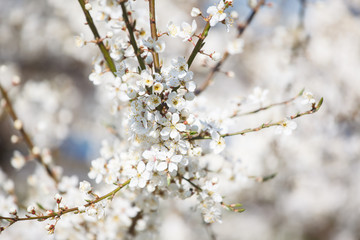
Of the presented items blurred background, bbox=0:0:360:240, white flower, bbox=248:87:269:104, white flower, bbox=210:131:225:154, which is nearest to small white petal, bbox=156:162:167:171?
white flower, bbox=210:131:225:154

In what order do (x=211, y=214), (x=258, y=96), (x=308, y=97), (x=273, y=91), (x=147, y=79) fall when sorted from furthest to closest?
(x=273, y=91) < (x=258, y=96) < (x=211, y=214) < (x=308, y=97) < (x=147, y=79)

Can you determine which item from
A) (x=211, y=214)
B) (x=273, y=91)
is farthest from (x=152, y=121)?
(x=273, y=91)

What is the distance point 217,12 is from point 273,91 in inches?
93.7

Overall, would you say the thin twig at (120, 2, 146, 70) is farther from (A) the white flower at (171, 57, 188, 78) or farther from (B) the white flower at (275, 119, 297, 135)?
(B) the white flower at (275, 119, 297, 135)

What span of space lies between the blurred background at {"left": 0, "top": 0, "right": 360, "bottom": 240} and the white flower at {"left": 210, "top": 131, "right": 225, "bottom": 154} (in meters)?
1.37

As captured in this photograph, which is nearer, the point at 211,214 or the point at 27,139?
the point at 211,214

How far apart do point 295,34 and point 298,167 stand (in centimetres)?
237

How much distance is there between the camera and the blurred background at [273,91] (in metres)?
2.83

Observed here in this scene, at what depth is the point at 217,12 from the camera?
803 mm

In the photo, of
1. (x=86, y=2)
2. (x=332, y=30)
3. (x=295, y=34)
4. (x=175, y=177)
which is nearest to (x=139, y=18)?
(x=86, y=2)

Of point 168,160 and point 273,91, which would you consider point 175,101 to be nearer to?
point 168,160

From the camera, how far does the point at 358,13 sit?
14.6 feet

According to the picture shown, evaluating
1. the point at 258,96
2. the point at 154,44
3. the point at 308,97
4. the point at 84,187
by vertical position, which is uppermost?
the point at 154,44

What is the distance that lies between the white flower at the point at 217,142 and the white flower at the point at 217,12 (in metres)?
0.32
